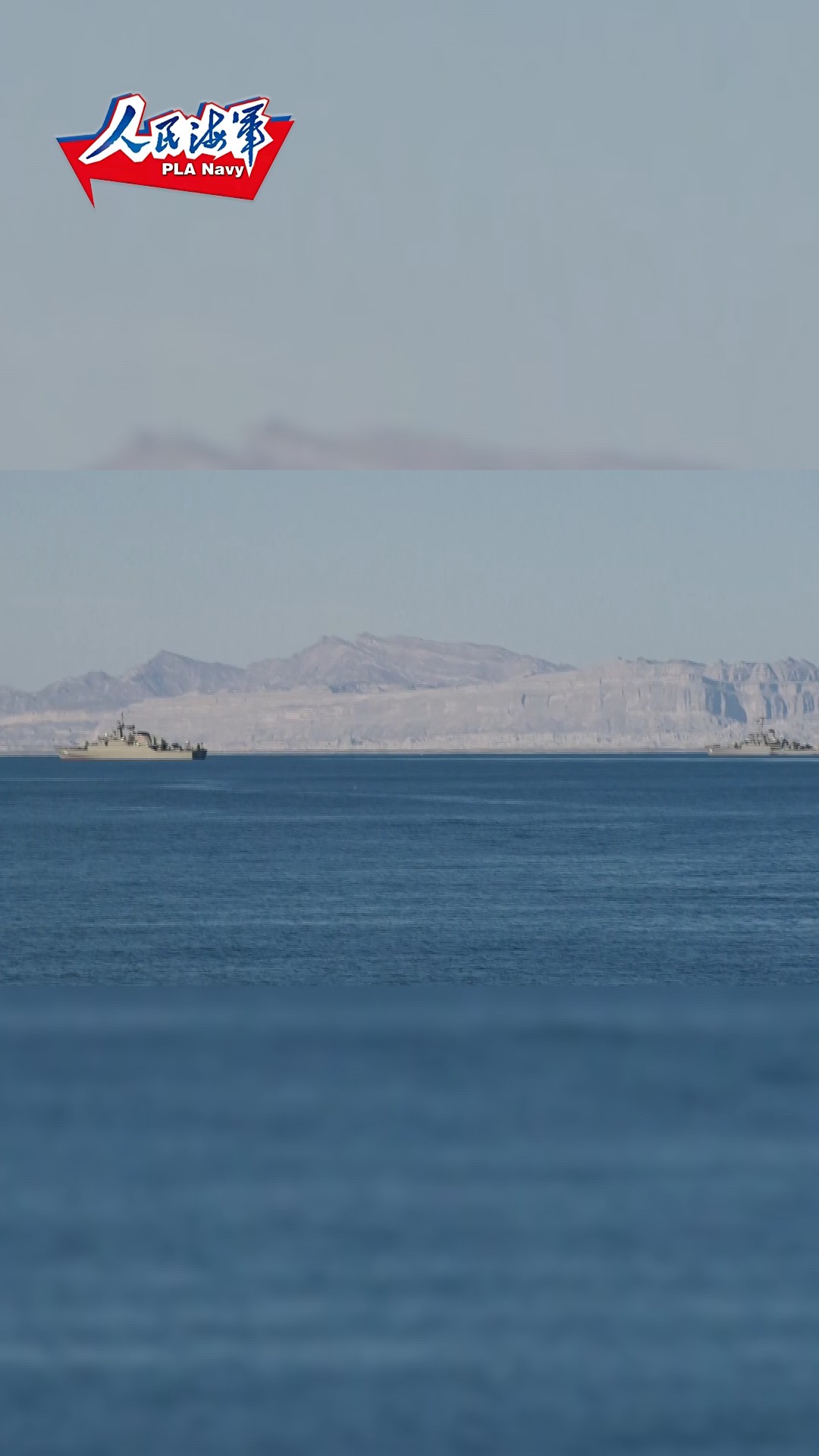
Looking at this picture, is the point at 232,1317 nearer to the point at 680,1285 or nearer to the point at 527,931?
the point at 680,1285

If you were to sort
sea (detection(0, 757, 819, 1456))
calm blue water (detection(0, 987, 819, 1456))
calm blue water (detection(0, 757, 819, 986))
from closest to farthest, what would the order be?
calm blue water (detection(0, 987, 819, 1456)), sea (detection(0, 757, 819, 1456)), calm blue water (detection(0, 757, 819, 986))

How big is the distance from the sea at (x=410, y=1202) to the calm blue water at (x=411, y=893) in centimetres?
41

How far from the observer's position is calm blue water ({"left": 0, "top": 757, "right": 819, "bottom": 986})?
3378 centimetres

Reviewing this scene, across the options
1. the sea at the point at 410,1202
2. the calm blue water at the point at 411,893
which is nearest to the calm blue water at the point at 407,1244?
the sea at the point at 410,1202

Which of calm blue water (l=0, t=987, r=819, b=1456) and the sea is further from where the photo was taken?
the sea

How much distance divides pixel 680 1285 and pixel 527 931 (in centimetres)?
2811

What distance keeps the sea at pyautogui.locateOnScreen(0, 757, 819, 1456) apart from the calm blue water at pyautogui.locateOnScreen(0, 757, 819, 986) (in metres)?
0.41

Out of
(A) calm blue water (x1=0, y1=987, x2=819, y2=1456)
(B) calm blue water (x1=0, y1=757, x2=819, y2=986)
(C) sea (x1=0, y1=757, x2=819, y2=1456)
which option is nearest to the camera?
(A) calm blue water (x1=0, y1=987, x2=819, y2=1456)

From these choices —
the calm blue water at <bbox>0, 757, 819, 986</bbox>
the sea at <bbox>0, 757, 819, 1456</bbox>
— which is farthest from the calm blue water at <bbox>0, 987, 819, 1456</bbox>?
the calm blue water at <bbox>0, 757, 819, 986</bbox>

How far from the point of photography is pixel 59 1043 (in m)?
20.5

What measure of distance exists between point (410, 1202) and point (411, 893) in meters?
34.8

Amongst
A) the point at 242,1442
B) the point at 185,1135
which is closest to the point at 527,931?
the point at 185,1135

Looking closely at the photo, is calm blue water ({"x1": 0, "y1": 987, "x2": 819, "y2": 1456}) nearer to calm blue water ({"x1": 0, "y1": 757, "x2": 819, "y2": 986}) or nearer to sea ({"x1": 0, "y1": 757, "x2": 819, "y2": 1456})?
sea ({"x1": 0, "y1": 757, "x2": 819, "y2": 1456})

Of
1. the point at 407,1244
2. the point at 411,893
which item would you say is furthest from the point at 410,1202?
the point at 411,893
